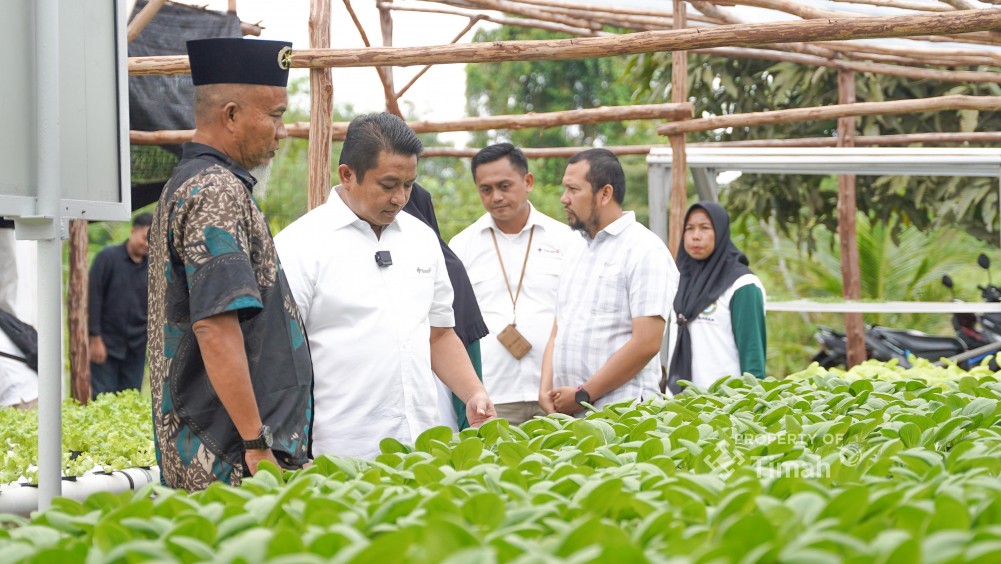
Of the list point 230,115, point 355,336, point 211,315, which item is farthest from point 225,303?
point 355,336

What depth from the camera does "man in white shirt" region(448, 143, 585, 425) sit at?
4777mm

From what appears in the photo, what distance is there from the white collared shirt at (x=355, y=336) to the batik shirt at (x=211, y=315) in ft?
1.28

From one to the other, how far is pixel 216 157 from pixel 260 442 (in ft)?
2.17

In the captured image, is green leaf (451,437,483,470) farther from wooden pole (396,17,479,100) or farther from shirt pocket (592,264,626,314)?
wooden pole (396,17,479,100)

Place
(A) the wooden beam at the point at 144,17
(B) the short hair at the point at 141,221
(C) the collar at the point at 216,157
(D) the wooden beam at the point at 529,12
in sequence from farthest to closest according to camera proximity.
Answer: (B) the short hair at the point at 141,221 → (D) the wooden beam at the point at 529,12 → (A) the wooden beam at the point at 144,17 → (C) the collar at the point at 216,157

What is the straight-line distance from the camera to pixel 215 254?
239cm

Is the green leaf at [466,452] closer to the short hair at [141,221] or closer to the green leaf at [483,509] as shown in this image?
the green leaf at [483,509]

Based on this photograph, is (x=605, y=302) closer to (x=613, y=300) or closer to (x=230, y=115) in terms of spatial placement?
(x=613, y=300)

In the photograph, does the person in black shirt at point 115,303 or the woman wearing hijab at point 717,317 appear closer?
the woman wearing hijab at point 717,317

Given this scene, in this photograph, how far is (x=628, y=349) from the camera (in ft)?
13.2

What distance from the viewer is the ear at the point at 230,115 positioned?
2607mm

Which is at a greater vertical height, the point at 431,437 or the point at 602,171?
the point at 602,171

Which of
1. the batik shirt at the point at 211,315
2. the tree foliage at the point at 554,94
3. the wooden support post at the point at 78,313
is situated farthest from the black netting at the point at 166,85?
the tree foliage at the point at 554,94

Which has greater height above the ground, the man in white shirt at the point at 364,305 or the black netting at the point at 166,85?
the black netting at the point at 166,85
